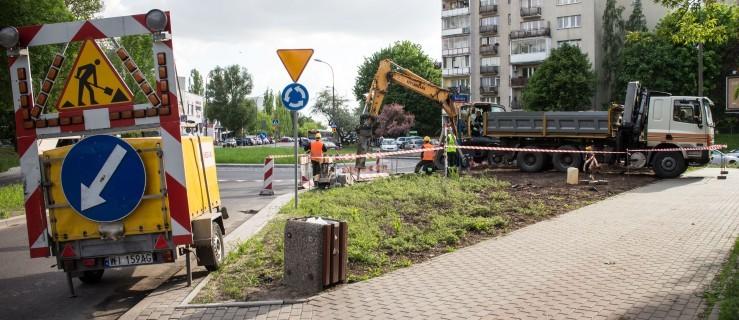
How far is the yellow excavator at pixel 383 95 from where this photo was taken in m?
21.4

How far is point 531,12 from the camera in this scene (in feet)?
223

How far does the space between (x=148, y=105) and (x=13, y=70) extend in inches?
53.4

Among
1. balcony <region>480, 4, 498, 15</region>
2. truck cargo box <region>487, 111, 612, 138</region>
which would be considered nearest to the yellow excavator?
truck cargo box <region>487, 111, 612, 138</region>

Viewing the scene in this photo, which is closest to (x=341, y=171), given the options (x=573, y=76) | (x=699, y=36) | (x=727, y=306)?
(x=699, y=36)

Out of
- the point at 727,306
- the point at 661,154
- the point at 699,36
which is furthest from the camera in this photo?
the point at 661,154

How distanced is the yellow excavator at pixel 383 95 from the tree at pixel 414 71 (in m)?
47.6

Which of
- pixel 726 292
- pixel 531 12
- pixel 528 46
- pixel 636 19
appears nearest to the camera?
pixel 726 292

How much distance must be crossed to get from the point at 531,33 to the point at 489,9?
806 centimetres

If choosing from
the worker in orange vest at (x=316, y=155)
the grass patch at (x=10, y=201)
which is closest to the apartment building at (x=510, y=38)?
the worker in orange vest at (x=316, y=155)

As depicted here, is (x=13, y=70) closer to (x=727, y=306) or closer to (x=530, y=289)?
(x=530, y=289)

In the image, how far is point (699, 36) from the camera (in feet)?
36.6

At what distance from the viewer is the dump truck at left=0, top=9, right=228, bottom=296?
20.4 feet

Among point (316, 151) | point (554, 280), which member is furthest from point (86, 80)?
point (316, 151)

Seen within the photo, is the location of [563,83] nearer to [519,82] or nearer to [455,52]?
[519,82]
